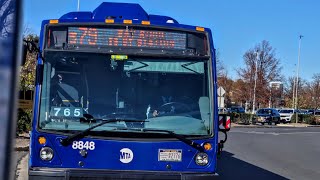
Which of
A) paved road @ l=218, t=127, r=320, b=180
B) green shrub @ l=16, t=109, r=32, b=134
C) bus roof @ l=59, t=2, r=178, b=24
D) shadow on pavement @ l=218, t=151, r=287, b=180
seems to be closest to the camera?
bus roof @ l=59, t=2, r=178, b=24

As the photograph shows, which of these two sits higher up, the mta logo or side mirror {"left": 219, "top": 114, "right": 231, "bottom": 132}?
side mirror {"left": 219, "top": 114, "right": 231, "bottom": 132}

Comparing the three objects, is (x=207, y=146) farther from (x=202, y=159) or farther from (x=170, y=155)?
(x=170, y=155)

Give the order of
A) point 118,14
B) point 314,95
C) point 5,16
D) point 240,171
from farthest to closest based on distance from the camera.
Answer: point 314,95 → point 240,171 → point 118,14 → point 5,16

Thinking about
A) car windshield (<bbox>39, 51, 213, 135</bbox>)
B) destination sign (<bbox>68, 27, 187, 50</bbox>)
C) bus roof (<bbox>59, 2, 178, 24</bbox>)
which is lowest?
car windshield (<bbox>39, 51, 213, 135</bbox>)

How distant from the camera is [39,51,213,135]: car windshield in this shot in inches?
227

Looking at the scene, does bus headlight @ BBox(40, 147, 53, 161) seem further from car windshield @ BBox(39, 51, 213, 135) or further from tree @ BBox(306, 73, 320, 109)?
tree @ BBox(306, 73, 320, 109)

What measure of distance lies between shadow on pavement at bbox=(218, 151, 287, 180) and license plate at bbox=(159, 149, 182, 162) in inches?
203

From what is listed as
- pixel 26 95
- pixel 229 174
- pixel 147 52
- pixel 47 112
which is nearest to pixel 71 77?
pixel 47 112

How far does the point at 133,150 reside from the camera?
222 inches

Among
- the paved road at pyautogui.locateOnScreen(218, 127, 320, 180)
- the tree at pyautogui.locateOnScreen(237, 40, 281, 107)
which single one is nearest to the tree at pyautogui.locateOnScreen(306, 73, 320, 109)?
the tree at pyautogui.locateOnScreen(237, 40, 281, 107)

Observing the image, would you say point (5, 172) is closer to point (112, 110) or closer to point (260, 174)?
point (112, 110)

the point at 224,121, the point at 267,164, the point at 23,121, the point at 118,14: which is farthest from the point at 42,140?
the point at 23,121

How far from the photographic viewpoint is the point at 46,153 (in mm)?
5605

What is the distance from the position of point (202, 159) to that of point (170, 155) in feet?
1.41
